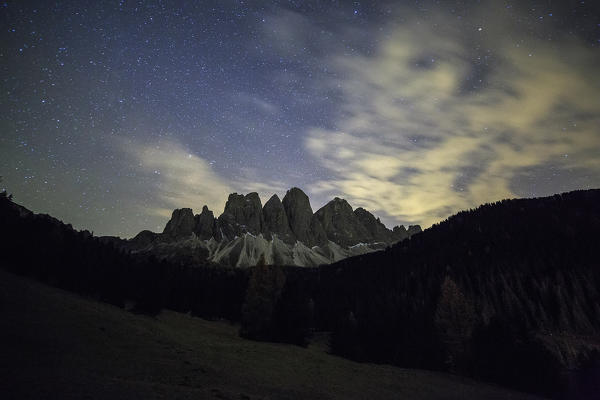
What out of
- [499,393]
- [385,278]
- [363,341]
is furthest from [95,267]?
[385,278]

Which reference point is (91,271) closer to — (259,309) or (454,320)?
(259,309)

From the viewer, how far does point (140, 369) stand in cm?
1989

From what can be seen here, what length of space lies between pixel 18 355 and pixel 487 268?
139 meters

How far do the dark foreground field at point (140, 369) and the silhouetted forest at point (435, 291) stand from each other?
10.1 metres

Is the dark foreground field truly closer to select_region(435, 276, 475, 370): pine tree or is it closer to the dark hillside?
the dark hillside

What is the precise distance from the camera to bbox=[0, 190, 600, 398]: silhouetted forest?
5034 centimetres

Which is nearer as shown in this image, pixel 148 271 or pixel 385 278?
pixel 148 271

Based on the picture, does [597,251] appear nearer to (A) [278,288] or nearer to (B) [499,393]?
(B) [499,393]

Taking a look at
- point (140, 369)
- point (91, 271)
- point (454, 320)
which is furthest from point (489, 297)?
point (140, 369)

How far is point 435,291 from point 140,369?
115603mm

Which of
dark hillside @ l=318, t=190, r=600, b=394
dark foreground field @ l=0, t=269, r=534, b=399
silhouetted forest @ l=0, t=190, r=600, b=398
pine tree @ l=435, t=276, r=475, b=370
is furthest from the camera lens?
pine tree @ l=435, t=276, r=475, b=370

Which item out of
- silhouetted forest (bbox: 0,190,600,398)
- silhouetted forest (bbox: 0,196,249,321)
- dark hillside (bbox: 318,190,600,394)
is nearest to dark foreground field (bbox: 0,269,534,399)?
dark hillside (bbox: 318,190,600,394)

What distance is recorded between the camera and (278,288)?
66938 mm

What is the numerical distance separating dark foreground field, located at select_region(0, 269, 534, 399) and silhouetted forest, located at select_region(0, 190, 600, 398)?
1013cm
